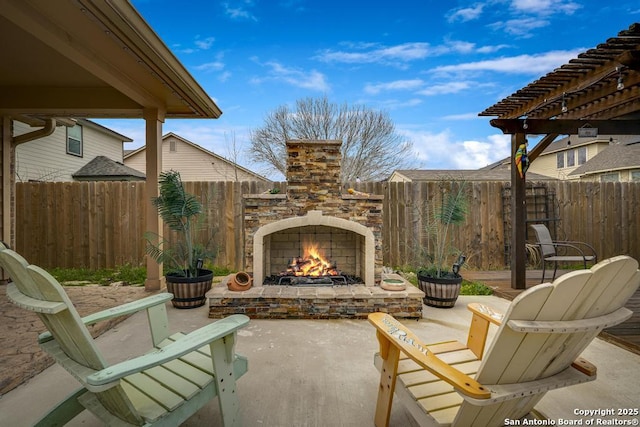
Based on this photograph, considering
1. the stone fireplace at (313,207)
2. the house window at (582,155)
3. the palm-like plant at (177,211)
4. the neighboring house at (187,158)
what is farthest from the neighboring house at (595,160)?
the neighboring house at (187,158)

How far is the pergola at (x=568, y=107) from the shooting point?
3.77 m

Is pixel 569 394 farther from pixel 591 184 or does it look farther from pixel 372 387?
pixel 591 184

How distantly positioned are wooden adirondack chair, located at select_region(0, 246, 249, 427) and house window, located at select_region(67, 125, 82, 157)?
37.1 ft

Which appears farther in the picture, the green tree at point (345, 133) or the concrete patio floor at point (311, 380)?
the green tree at point (345, 133)

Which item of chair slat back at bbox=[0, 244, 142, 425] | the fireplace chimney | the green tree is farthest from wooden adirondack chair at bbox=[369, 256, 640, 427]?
the green tree

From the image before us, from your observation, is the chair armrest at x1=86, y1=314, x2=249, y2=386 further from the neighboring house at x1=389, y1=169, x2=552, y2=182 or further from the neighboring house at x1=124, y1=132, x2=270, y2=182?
the neighboring house at x1=124, y1=132, x2=270, y2=182

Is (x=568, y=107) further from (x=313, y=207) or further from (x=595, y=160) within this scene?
(x=595, y=160)

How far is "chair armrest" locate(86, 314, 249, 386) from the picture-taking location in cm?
133

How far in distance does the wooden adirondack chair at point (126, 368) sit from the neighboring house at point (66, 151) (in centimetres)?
863

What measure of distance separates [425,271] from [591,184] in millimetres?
4531

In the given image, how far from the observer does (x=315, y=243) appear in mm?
5000

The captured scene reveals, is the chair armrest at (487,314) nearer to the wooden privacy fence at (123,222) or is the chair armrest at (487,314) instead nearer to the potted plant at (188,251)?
the potted plant at (188,251)

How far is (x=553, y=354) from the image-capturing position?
1.41 metres

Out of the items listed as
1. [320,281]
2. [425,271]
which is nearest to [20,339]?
[320,281]
